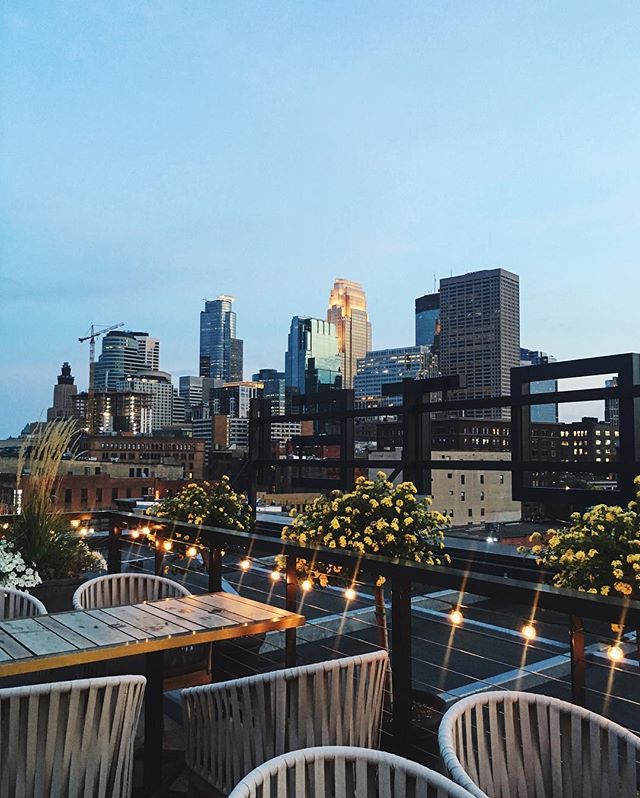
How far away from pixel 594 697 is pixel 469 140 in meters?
51.8

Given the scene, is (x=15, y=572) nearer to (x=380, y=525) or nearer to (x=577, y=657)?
(x=380, y=525)

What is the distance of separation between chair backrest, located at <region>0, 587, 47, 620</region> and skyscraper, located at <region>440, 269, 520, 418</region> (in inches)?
3754

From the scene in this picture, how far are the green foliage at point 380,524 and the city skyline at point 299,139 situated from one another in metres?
2.23

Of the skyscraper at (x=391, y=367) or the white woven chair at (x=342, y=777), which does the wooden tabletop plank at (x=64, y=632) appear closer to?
the white woven chair at (x=342, y=777)

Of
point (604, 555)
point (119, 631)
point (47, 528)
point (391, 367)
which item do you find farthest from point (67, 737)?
point (391, 367)

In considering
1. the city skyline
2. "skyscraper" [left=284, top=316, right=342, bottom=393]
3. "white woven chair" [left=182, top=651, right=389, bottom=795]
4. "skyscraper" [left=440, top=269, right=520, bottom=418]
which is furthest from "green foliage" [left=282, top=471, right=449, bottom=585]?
"skyscraper" [left=284, top=316, right=342, bottom=393]

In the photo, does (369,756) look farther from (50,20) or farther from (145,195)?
(145,195)

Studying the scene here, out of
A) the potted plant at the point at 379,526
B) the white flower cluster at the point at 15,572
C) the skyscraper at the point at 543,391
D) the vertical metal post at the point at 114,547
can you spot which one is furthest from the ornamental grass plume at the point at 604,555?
the white flower cluster at the point at 15,572

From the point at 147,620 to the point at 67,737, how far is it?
2.75 feet

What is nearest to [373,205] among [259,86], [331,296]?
[259,86]

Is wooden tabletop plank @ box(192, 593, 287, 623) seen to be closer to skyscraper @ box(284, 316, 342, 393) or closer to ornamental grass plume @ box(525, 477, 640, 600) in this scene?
ornamental grass plume @ box(525, 477, 640, 600)

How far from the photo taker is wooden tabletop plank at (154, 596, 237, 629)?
257cm

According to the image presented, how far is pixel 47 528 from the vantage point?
4609 millimetres

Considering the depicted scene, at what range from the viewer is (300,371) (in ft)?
527
